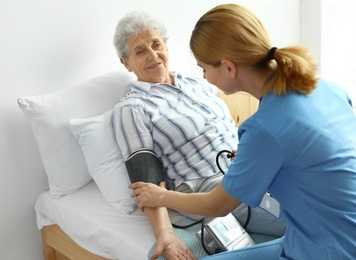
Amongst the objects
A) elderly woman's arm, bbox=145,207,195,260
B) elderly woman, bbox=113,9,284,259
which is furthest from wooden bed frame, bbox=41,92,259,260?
elderly woman, bbox=113,9,284,259

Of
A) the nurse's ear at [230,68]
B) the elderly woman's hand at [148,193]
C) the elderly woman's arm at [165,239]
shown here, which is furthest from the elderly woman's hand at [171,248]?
the nurse's ear at [230,68]

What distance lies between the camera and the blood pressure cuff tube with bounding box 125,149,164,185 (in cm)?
152

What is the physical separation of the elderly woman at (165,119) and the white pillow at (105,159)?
0.07 meters

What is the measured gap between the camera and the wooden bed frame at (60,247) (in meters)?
1.68

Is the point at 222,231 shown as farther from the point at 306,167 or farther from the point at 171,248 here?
the point at 306,167

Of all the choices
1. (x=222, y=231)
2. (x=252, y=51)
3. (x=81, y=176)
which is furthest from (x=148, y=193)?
(x=252, y=51)

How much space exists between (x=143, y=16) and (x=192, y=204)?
95 cm

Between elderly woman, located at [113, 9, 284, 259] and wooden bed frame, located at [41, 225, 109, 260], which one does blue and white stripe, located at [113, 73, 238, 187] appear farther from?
wooden bed frame, located at [41, 225, 109, 260]

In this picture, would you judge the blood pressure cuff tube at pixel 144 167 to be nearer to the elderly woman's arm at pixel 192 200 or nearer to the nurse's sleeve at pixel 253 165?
the elderly woman's arm at pixel 192 200

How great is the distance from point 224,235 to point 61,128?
2.55 ft

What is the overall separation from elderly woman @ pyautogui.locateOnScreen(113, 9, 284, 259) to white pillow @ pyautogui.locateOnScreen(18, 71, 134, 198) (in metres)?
0.17

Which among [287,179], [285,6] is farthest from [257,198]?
[285,6]

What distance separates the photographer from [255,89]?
1.11 meters

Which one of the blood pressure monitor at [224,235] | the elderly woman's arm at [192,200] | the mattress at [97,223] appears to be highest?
the elderly woman's arm at [192,200]
